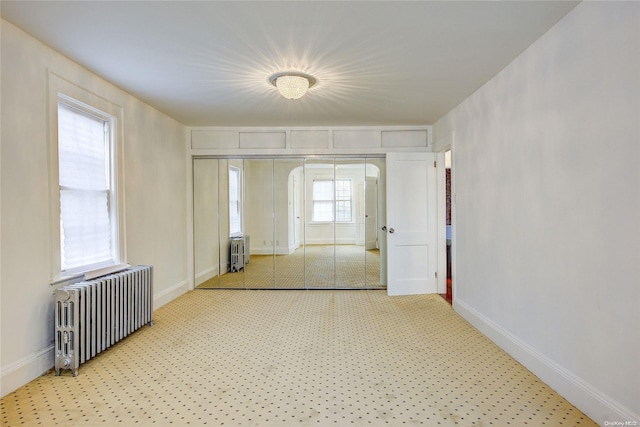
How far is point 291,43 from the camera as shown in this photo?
264 cm

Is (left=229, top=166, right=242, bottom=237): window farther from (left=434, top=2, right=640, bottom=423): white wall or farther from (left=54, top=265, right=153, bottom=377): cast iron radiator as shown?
(left=434, top=2, right=640, bottom=423): white wall

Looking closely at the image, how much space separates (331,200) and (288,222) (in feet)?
2.64

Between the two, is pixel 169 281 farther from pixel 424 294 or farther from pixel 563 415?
pixel 563 415

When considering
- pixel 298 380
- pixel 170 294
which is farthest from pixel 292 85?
pixel 170 294

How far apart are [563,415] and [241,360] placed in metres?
2.34

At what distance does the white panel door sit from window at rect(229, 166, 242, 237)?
2.36 meters

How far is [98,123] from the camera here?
3.44m

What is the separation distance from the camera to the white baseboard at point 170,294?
443cm

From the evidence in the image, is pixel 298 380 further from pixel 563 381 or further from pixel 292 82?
pixel 292 82

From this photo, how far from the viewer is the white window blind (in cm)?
298

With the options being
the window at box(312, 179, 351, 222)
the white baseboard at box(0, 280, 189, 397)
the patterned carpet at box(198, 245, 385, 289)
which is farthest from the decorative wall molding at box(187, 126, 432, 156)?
the white baseboard at box(0, 280, 189, 397)

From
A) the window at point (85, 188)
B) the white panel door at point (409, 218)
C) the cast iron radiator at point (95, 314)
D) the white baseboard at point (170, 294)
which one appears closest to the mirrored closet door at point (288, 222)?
the white baseboard at point (170, 294)

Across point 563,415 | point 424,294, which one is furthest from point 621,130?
point 424,294

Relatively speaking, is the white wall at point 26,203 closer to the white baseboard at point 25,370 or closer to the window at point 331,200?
the white baseboard at point 25,370
